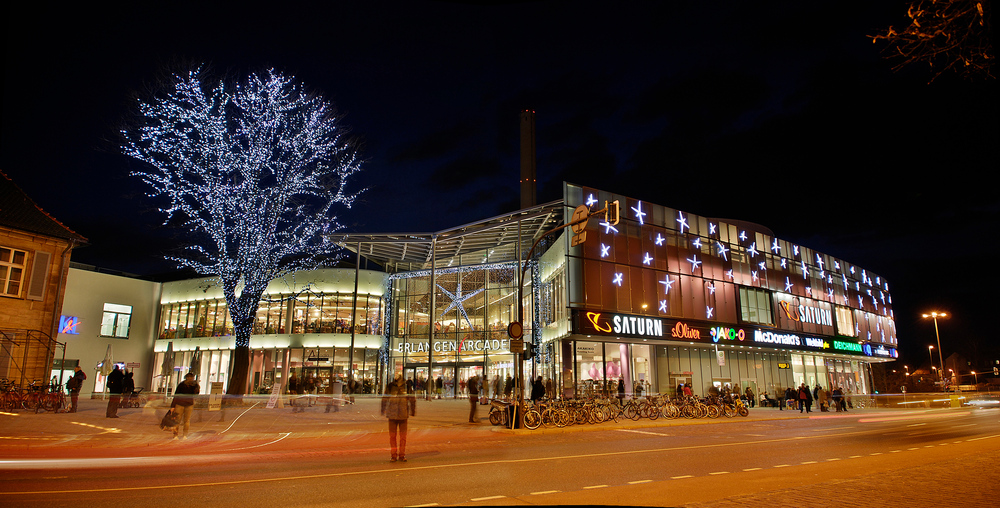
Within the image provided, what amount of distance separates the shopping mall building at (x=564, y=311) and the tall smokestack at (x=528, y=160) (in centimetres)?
774

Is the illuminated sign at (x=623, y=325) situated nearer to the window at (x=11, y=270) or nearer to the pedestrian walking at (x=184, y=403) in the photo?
the pedestrian walking at (x=184, y=403)

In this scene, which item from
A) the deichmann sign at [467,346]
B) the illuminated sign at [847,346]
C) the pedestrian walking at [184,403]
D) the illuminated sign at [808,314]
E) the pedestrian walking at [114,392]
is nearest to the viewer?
the pedestrian walking at [184,403]

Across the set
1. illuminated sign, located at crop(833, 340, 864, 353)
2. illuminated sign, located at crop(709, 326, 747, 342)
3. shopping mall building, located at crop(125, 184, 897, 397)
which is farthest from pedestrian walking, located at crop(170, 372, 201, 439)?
illuminated sign, located at crop(833, 340, 864, 353)

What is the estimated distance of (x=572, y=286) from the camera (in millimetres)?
30250

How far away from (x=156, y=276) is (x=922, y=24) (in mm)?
54703

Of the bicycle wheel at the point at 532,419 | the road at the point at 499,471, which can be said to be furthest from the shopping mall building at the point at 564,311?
the road at the point at 499,471

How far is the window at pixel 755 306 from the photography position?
1500 inches

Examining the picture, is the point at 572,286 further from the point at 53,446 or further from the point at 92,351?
the point at 92,351

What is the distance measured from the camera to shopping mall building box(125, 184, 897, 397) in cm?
3219

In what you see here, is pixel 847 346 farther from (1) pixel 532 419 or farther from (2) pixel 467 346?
(1) pixel 532 419

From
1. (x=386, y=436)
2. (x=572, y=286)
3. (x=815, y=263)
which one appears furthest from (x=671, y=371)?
(x=386, y=436)

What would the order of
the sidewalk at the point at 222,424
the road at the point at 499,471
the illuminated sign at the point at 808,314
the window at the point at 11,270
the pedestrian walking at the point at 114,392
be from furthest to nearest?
the illuminated sign at the point at 808,314 < the window at the point at 11,270 < the pedestrian walking at the point at 114,392 < the sidewalk at the point at 222,424 < the road at the point at 499,471

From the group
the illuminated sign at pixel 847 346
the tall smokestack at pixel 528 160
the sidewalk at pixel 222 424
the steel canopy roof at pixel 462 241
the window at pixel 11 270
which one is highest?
the tall smokestack at pixel 528 160

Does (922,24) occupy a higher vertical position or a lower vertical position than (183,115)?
lower
